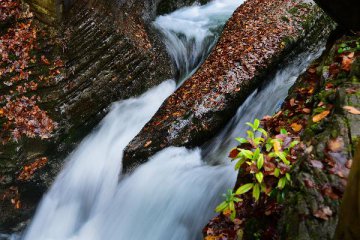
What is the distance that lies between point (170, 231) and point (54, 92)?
376 centimetres

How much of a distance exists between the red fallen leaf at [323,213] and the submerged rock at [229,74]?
3670 mm

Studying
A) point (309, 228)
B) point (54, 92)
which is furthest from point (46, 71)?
point (309, 228)

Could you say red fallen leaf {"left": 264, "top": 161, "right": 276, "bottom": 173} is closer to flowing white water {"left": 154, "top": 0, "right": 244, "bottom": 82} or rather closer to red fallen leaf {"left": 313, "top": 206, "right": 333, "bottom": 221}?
red fallen leaf {"left": 313, "top": 206, "right": 333, "bottom": 221}

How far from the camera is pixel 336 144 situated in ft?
8.99

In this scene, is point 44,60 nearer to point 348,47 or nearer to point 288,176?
point 348,47

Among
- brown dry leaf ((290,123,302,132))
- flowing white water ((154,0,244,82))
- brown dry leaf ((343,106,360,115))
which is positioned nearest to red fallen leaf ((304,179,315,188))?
brown dry leaf ((343,106,360,115))

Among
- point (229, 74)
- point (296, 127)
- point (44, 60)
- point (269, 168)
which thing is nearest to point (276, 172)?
point (269, 168)

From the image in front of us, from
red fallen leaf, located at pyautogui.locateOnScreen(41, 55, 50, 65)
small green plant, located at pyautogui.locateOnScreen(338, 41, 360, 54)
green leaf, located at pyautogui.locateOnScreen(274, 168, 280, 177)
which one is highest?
red fallen leaf, located at pyautogui.locateOnScreen(41, 55, 50, 65)

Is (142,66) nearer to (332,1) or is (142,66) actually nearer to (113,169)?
(113,169)

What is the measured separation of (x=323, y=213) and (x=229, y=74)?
176 inches

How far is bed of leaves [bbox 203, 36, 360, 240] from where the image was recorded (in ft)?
8.56

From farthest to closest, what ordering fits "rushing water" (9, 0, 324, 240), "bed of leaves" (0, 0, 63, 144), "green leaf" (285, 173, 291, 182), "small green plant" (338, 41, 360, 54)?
"bed of leaves" (0, 0, 63, 144), "rushing water" (9, 0, 324, 240), "small green plant" (338, 41, 360, 54), "green leaf" (285, 173, 291, 182)

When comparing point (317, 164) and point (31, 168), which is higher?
point (31, 168)

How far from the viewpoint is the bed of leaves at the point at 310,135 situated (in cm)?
261
